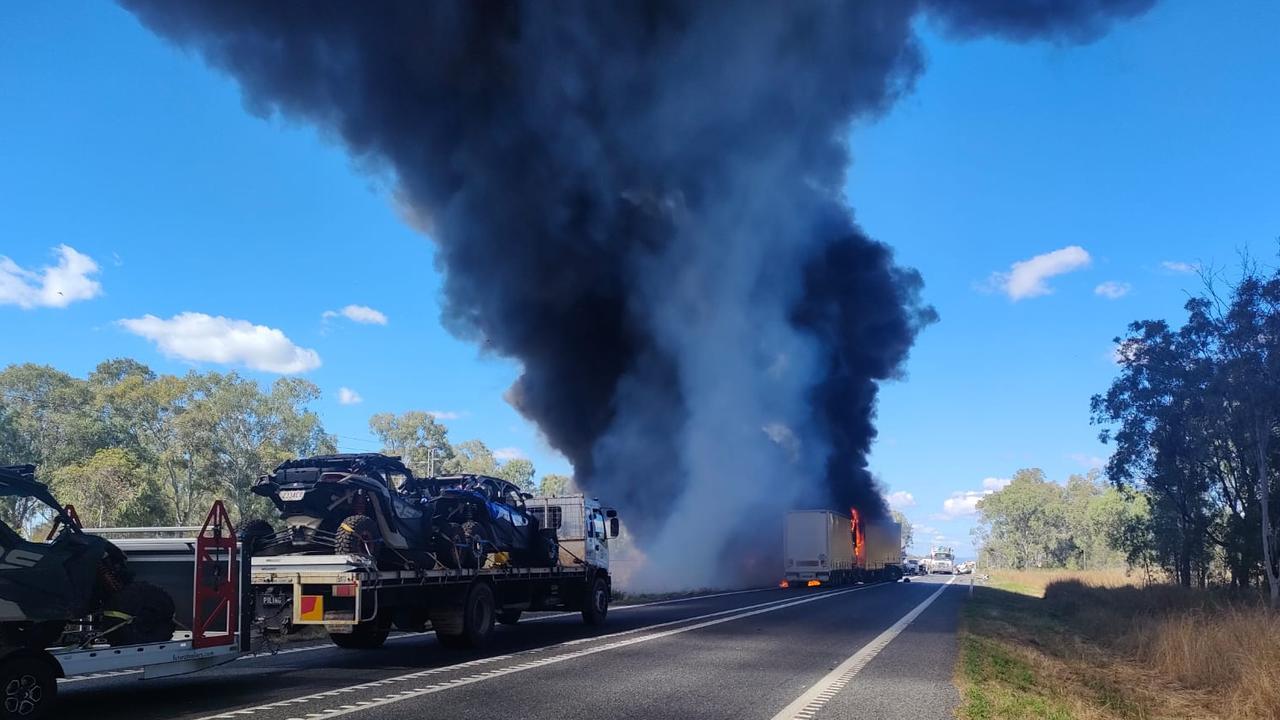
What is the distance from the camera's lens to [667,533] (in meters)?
47.8

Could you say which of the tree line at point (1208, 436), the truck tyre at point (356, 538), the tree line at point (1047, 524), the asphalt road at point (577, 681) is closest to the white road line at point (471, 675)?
the asphalt road at point (577, 681)

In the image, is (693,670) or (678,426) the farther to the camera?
(678,426)

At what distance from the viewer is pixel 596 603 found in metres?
17.1

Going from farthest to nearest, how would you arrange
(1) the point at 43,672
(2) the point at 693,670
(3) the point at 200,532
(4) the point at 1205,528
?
(4) the point at 1205,528
(2) the point at 693,670
(3) the point at 200,532
(1) the point at 43,672

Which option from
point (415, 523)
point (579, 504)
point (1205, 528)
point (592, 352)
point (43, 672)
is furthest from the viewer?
point (592, 352)

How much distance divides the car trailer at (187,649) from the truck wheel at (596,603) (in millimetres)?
8666

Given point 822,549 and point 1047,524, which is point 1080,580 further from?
point 1047,524

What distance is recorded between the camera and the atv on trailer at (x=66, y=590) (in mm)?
6770

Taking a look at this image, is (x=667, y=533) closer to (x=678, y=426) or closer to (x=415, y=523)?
(x=678, y=426)

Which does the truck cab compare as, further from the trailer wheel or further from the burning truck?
the burning truck

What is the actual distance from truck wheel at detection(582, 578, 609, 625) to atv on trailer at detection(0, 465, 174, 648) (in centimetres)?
954

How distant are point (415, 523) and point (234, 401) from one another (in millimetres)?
60230

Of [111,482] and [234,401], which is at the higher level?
[234,401]

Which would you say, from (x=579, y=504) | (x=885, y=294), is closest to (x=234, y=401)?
(x=885, y=294)
